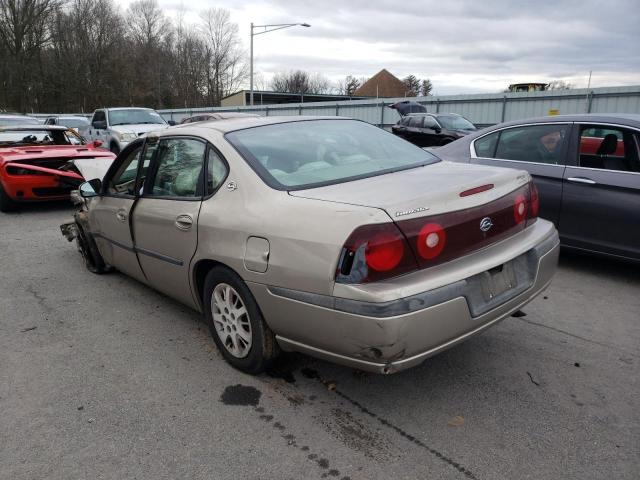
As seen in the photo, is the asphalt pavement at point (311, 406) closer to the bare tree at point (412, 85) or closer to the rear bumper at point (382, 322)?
the rear bumper at point (382, 322)

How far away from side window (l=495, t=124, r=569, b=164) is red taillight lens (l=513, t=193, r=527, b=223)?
7.70ft

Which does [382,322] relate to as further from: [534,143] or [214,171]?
[534,143]

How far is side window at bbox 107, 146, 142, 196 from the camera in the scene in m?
4.23

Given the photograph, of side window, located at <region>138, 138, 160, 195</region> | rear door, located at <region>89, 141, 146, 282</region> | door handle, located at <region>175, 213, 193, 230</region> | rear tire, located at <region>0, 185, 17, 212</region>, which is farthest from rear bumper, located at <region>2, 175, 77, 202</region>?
door handle, located at <region>175, 213, 193, 230</region>

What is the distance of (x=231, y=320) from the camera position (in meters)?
3.10

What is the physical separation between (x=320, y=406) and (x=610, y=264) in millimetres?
3979

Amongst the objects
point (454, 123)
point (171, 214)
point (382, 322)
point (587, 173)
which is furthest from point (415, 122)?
point (382, 322)

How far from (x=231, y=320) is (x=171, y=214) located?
849mm

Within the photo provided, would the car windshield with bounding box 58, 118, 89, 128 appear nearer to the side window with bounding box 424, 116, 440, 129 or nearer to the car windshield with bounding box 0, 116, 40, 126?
the car windshield with bounding box 0, 116, 40, 126

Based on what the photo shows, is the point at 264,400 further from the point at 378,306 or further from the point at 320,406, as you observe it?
the point at 378,306

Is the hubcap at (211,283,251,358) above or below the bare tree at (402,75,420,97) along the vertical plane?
below

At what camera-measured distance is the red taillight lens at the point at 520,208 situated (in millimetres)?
2975

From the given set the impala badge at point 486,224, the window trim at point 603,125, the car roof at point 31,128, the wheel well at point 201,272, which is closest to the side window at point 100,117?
the car roof at point 31,128

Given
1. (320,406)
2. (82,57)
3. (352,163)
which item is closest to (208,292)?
(320,406)
